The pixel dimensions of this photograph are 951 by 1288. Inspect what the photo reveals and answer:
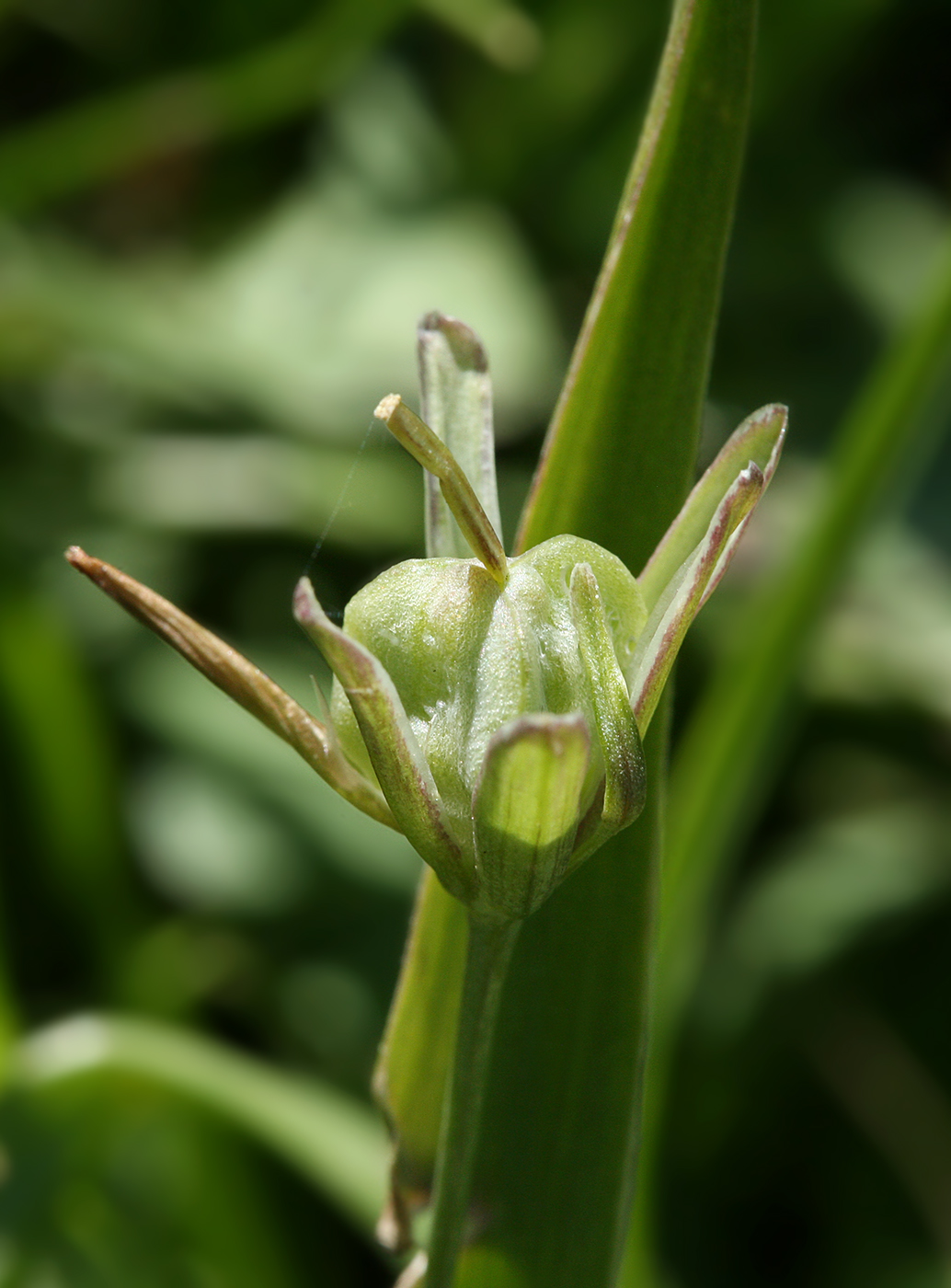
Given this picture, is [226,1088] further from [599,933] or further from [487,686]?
[487,686]

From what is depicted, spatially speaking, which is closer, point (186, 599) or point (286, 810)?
point (286, 810)

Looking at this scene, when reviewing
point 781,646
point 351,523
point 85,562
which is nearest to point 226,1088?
point 781,646

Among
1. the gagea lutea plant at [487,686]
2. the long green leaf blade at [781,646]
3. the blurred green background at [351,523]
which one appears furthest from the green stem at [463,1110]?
the blurred green background at [351,523]

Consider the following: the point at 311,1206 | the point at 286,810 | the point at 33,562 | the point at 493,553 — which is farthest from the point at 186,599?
the point at 493,553

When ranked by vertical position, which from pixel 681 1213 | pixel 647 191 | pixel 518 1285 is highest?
pixel 647 191

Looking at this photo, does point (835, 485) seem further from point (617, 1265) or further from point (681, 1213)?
point (681, 1213)

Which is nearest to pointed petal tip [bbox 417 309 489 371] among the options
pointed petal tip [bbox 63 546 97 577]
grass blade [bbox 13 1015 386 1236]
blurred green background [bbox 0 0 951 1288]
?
pointed petal tip [bbox 63 546 97 577]

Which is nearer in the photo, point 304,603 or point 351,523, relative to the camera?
point 304,603
